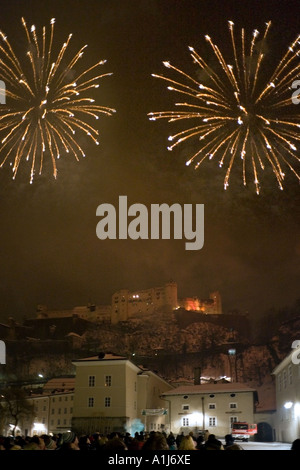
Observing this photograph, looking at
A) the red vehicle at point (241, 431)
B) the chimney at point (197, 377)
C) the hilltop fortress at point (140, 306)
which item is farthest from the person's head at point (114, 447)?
the hilltop fortress at point (140, 306)

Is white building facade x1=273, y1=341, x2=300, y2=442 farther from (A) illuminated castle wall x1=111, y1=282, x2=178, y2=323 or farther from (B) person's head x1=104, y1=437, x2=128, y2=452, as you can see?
(A) illuminated castle wall x1=111, y1=282, x2=178, y2=323

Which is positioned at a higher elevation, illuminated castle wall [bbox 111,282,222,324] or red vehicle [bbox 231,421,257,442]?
illuminated castle wall [bbox 111,282,222,324]

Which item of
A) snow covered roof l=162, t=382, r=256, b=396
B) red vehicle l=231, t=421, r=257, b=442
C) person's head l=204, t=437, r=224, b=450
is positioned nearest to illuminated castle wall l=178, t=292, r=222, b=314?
snow covered roof l=162, t=382, r=256, b=396

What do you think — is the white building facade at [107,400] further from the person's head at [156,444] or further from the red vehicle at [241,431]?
the person's head at [156,444]

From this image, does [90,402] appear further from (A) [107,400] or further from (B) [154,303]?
(B) [154,303]

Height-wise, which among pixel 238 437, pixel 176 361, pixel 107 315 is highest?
pixel 107 315

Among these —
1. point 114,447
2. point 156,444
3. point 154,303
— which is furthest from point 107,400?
point 154,303

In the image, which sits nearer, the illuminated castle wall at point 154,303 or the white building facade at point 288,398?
the white building facade at point 288,398
